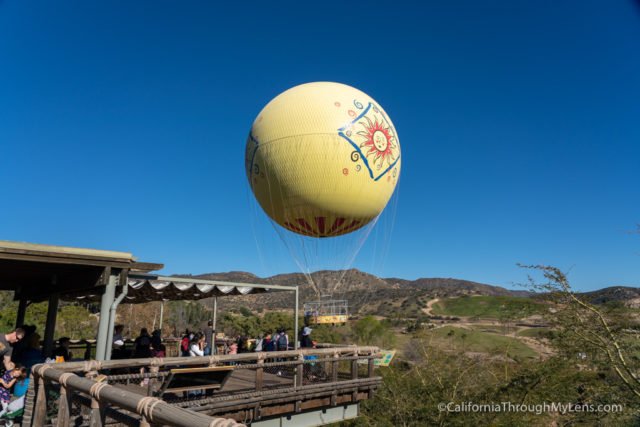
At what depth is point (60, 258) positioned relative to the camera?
782 centimetres

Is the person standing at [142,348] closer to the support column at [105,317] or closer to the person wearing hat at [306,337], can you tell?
the support column at [105,317]

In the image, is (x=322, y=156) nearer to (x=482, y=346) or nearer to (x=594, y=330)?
(x=594, y=330)

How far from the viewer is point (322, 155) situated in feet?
36.0

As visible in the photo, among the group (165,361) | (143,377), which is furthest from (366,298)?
(143,377)

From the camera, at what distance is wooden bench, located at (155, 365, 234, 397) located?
689 cm

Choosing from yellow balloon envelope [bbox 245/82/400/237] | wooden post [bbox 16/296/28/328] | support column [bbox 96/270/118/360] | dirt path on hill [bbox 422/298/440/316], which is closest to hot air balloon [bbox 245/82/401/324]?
yellow balloon envelope [bbox 245/82/400/237]

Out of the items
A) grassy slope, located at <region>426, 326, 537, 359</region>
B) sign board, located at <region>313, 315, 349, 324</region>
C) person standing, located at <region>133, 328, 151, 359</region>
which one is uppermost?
sign board, located at <region>313, 315, 349, 324</region>

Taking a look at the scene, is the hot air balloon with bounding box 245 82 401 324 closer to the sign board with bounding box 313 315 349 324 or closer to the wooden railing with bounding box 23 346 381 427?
the sign board with bounding box 313 315 349 324

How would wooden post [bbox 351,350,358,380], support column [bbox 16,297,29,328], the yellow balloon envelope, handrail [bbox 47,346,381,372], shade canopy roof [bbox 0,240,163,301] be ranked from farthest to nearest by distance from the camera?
support column [bbox 16,297,29,328], the yellow balloon envelope, wooden post [bbox 351,350,358,380], shade canopy roof [bbox 0,240,163,301], handrail [bbox 47,346,381,372]

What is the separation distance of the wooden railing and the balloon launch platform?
0.01m

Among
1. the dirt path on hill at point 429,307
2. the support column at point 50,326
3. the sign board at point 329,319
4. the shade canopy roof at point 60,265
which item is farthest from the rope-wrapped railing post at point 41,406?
the dirt path on hill at point 429,307

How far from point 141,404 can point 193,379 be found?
14.7ft

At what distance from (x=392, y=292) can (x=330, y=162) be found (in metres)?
95.5

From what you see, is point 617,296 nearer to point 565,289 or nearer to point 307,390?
point 565,289
